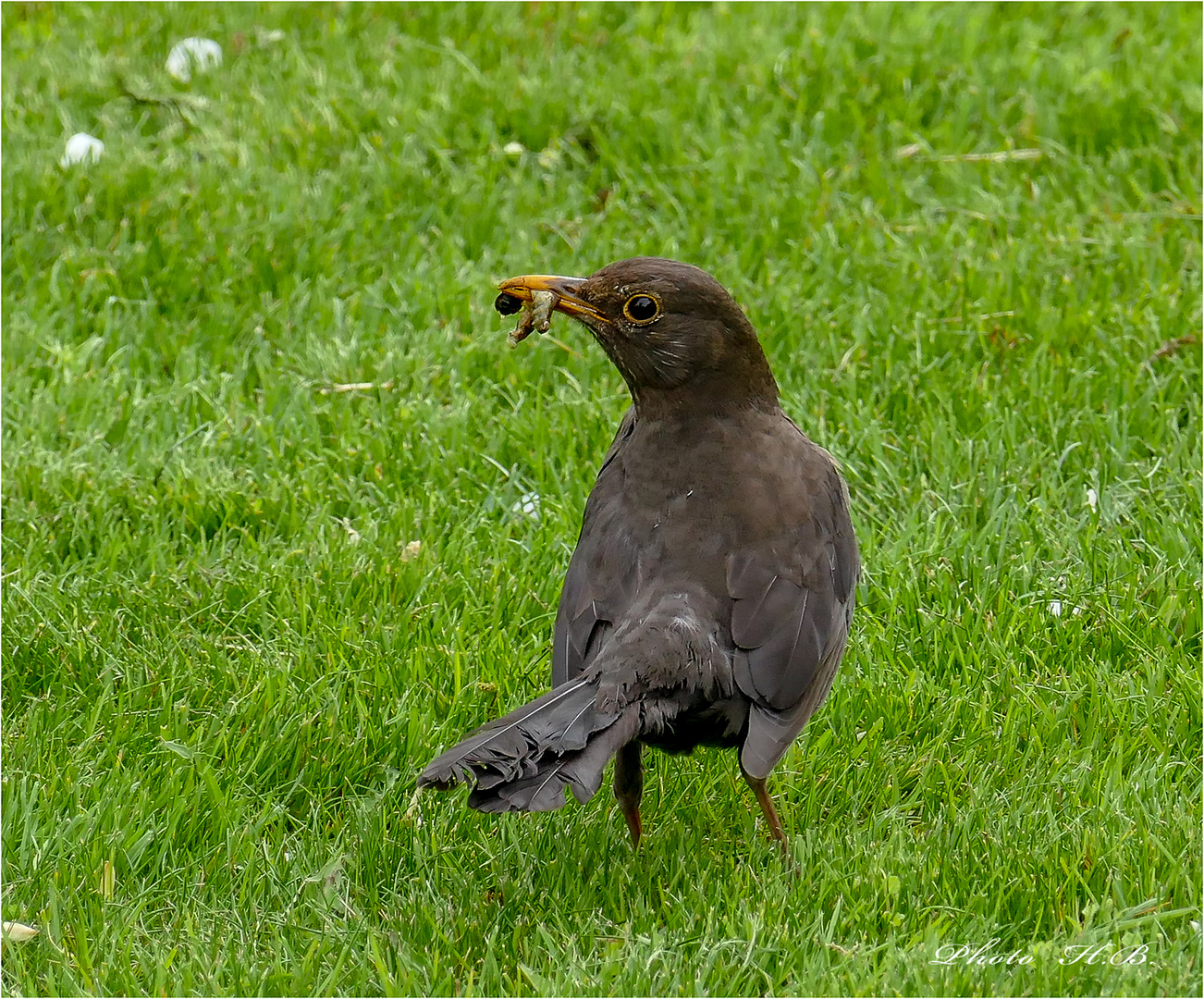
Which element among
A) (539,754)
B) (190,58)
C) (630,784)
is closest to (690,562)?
(630,784)

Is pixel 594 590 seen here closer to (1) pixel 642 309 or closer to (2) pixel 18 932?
(1) pixel 642 309

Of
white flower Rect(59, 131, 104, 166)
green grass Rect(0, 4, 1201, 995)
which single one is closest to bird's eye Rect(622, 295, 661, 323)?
green grass Rect(0, 4, 1201, 995)

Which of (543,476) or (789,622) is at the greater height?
(789,622)

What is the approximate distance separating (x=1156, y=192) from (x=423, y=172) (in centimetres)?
314

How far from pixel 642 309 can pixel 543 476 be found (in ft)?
4.91

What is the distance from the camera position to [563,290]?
3.86 metres

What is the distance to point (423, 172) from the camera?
22.7ft

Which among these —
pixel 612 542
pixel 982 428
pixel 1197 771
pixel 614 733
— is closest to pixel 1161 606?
pixel 1197 771

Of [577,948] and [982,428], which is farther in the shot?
[982,428]

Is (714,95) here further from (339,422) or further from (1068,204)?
(339,422)

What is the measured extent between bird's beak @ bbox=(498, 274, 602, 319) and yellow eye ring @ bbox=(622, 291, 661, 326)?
8 centimetres

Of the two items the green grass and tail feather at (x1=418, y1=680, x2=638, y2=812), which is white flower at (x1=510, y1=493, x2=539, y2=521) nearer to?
the green grass

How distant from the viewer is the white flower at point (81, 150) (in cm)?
696

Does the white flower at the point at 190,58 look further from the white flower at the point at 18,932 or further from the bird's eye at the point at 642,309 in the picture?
the white flower at the point at 18,932
